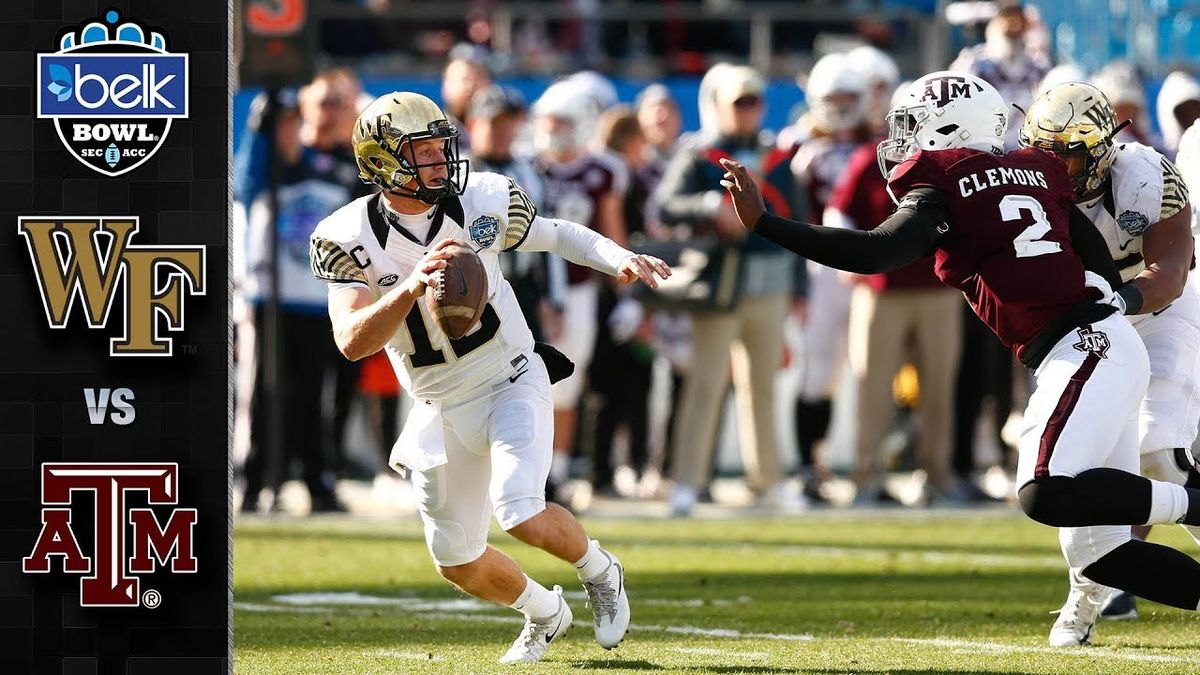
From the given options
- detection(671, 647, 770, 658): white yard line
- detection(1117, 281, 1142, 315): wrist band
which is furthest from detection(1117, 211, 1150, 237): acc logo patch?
detection(671, 647, 770, 658): white yard line

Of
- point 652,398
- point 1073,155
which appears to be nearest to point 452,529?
point 1073,155

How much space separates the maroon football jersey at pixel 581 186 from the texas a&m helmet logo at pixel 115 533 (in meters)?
6.38

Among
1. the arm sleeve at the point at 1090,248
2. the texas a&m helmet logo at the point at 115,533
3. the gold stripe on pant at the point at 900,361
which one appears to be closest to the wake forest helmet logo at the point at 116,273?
the texas a&m helmet logo at the point at 115,533

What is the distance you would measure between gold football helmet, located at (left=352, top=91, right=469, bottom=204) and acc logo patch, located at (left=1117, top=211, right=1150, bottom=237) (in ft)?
6.79

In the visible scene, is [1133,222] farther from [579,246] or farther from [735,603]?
[735,603]

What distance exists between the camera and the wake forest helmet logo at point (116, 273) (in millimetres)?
4707

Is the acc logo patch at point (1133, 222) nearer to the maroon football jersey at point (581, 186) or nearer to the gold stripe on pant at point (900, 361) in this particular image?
the gold stripe on pant at point (900, 361)

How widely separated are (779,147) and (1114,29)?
13.7ft

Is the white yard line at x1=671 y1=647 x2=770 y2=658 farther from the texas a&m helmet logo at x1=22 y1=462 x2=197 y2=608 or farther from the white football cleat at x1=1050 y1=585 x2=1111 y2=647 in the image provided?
the texas a&m helmet logo at x1=22 y1=462 x2=197 y2=608

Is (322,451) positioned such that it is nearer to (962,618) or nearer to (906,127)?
(962,618)

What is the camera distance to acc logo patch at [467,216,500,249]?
6.05m

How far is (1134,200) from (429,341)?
2.24 m

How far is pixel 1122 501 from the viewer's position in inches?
214

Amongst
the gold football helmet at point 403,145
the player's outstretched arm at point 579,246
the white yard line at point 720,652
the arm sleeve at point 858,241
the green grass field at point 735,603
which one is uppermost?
the gold football helmet at point 403,145
